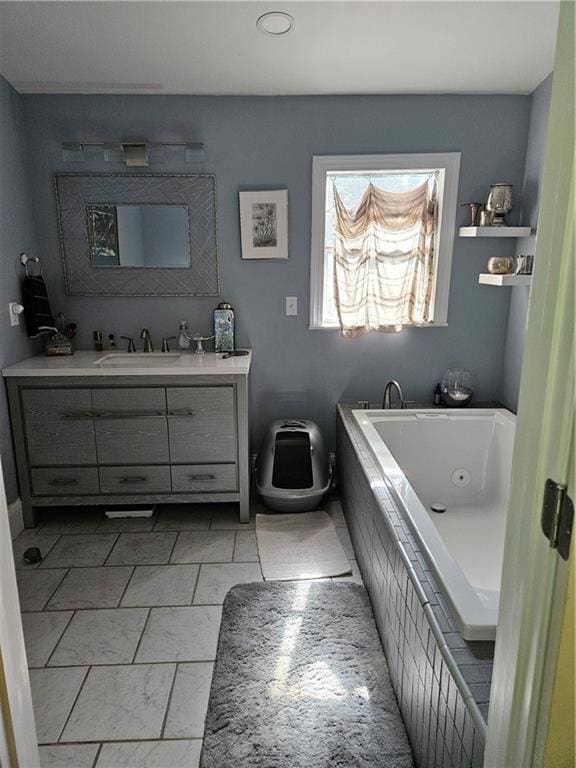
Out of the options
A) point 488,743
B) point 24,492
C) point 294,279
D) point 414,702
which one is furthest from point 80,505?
point 488,743

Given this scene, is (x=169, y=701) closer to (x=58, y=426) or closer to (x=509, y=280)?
(x=58, y=426)

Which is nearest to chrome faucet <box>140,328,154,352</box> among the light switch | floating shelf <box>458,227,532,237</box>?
the light switch

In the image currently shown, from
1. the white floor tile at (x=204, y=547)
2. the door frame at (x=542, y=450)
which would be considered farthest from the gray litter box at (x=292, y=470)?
the door frame at (x=542, y=450)

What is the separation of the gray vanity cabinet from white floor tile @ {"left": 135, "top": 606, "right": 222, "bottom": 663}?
76cm

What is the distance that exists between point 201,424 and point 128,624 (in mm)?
1035

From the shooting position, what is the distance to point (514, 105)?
2.89 metres

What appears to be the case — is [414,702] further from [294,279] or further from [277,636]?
[294,279]

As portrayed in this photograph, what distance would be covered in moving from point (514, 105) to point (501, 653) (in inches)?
122

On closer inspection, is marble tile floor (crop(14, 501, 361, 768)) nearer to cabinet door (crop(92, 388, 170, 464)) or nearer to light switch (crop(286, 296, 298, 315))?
cabinet door (crop(92, 388, 170, 464))

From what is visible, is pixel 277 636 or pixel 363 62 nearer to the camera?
pixel 277 636

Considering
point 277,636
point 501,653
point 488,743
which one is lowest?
point 277,636

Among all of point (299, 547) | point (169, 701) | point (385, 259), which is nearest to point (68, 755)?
point (169, 701)

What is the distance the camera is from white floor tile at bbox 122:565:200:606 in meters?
2.22

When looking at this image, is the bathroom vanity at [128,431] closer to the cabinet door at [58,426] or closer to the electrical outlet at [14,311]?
the cabinet door at [58,426]
